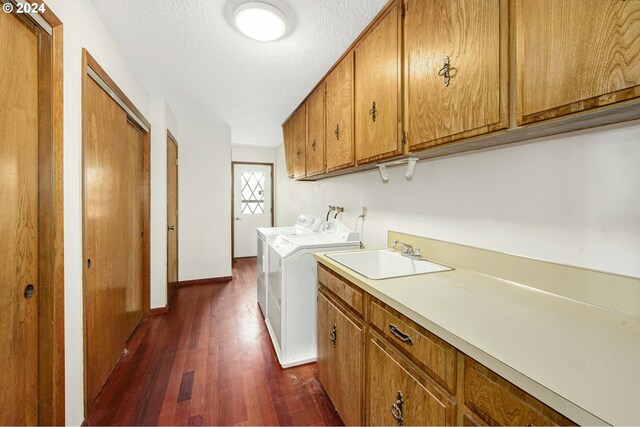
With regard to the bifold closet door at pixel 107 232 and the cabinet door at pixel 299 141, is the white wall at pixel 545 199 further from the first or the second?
the bifold closet door at pixel 107 232

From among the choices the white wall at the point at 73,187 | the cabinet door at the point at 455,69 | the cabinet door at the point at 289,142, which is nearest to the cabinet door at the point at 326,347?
the cabinet door at the point at 455,69

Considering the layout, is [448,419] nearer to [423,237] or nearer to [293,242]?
[423,237]

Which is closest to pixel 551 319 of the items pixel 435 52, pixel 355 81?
pixel 435 52

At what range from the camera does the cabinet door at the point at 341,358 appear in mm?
1199

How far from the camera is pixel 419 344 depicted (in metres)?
0.83

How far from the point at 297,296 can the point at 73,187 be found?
1.46 m

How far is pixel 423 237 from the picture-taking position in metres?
1.53

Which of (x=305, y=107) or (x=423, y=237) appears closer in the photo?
(x=423, y=237)

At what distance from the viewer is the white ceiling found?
56.6 inches

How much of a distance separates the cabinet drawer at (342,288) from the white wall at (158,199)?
2.04m

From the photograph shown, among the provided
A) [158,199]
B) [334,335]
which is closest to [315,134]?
[334,335]

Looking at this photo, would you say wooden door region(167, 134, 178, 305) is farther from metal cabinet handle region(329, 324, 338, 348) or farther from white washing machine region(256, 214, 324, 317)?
metal cabinet handle region(329, 324, 338, 348)

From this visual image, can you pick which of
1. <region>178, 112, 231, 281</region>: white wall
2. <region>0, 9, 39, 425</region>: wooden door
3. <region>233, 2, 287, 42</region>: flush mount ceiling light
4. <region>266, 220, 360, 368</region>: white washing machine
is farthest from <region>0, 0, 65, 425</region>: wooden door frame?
<region>178, 112, 231, 281</region>: white wall

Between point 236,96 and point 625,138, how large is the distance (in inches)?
111
